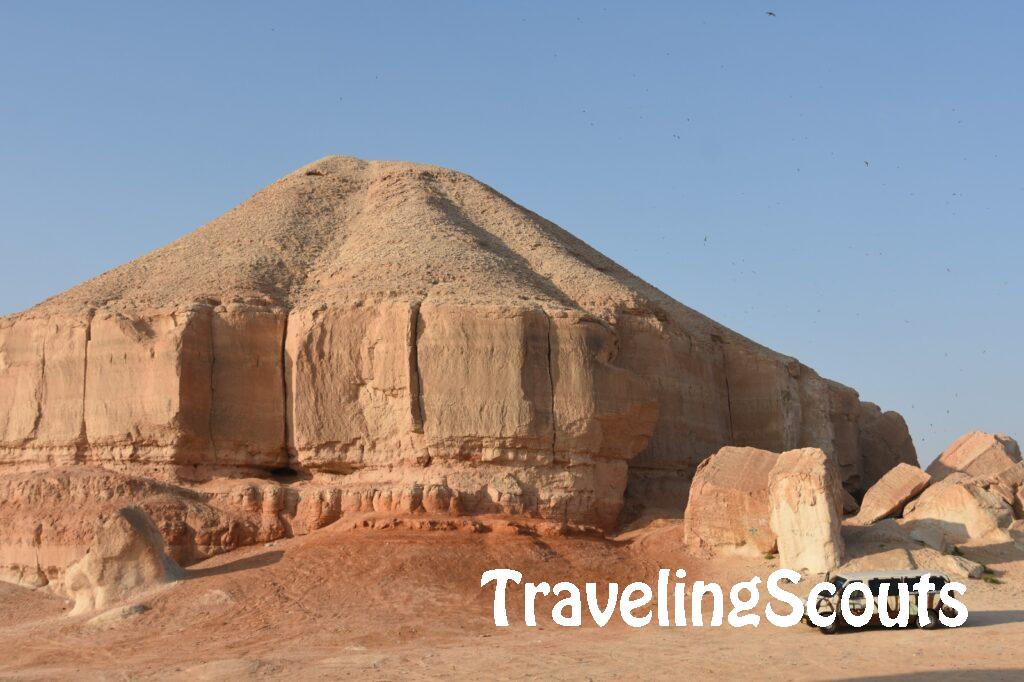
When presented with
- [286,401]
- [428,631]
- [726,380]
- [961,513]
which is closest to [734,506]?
[961,513]

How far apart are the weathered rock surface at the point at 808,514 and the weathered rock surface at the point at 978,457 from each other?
9.55 m

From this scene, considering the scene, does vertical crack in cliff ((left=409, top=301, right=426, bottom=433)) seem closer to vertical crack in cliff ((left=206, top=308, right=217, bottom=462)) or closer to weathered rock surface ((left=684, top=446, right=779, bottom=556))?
vertical crack in cliff ((left=206, top=308, right=217, bottom=462))

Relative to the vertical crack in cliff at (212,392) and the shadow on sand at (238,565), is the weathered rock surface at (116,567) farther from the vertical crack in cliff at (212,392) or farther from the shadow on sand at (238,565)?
the vertical crack in cliff at (212,392)

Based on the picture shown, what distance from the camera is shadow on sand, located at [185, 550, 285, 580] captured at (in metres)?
24.4

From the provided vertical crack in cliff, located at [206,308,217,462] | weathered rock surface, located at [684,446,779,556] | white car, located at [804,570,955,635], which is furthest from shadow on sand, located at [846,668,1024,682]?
vertical crack in cliff, located at [206,308,217,462]

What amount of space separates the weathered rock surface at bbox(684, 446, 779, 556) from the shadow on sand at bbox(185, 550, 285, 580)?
9187 mm

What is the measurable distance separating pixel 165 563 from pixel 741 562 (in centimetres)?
1207

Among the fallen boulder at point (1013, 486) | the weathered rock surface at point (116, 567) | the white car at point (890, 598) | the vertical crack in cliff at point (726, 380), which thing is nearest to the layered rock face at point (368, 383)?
the vertical crack in cliff at point (726, 380)

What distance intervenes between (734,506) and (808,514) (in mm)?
2296

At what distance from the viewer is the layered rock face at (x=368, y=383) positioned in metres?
27.8

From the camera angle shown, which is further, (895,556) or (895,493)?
(895,493)

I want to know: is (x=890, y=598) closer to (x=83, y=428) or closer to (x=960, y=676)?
(x=960, y=676)

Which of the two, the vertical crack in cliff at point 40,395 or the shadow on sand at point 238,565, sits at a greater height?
the vertical crack in cliff at point 40,395

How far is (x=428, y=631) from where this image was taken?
21.3 metres
